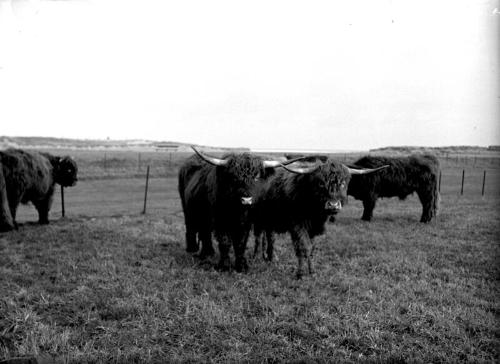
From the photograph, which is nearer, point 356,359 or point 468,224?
point 356,359

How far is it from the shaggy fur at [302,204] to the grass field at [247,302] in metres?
0.61

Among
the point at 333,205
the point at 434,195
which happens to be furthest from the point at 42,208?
the point at 434,195

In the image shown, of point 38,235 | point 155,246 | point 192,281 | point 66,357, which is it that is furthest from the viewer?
point 38,235

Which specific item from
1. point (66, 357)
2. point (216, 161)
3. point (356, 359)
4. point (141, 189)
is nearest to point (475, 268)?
point (356, 359)

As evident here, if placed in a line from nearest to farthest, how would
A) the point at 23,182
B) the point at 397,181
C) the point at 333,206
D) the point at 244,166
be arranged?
the point at 333,206, the point at 244,166, the point at 23,182, the point at 397,181

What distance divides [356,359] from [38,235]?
804 cm

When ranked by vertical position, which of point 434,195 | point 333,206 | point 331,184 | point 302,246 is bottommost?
point 302,246

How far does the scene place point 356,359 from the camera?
12.3ft

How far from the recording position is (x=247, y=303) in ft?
16.4

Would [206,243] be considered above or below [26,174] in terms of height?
below

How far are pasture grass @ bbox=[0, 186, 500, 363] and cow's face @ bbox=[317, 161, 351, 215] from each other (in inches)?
48.7

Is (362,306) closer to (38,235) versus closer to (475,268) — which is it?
(475,268)

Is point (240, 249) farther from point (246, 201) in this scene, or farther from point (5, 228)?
point (5, 228)

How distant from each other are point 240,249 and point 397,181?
8187 millimetres
